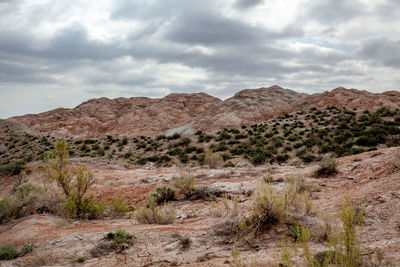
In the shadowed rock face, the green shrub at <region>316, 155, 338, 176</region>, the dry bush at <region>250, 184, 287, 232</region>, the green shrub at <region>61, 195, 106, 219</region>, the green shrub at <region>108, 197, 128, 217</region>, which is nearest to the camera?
the dry bush at <region>250, 184, 287, 232</region>

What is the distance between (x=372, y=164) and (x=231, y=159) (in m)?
13.6

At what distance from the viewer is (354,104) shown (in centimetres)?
3625

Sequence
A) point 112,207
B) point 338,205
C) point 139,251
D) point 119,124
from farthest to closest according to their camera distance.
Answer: point 119,124 → point 112,207 → point 338,205 → point 139,251

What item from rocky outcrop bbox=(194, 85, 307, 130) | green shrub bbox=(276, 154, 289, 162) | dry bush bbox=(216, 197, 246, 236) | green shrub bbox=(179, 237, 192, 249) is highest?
rocky outcrop bbox=(194, 85, 307, 130)

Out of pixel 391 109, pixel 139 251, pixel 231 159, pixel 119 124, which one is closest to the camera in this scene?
pixel 139 251

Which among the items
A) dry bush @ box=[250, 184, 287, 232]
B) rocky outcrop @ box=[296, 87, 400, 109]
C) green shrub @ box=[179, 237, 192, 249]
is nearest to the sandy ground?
green shrub @ box=[179, 237, 192, 249]

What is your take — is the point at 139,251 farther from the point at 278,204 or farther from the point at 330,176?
the point at 330,176

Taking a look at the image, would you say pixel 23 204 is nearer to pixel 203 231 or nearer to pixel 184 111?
pixel 203 231

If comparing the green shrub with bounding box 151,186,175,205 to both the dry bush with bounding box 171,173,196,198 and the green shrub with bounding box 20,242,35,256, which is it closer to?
the dry bush with bounding box 171,173,196,198

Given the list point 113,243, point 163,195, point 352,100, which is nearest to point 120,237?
point 113,243

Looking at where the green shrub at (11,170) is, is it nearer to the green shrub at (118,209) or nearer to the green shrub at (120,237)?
the green shrub at (118,209)

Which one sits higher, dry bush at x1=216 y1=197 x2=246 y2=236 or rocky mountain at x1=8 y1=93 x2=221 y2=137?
rocky mountain at x1=8 y1=93 x2=221 y2=137

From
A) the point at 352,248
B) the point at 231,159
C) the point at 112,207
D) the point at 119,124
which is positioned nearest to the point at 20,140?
the point at 119,124

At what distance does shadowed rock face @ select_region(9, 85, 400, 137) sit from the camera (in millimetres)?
38281
